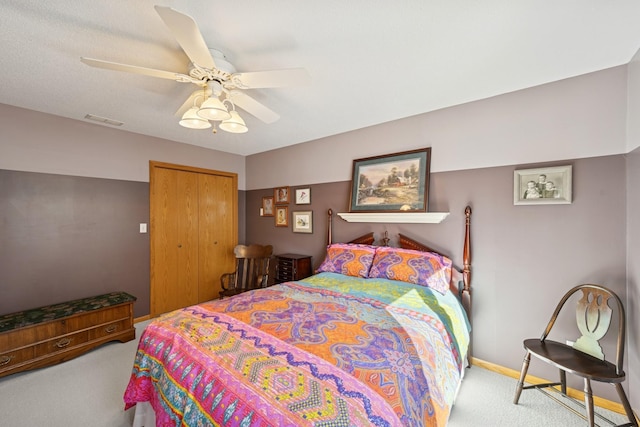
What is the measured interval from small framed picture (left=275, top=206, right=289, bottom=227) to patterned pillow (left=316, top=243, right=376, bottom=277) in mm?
1197

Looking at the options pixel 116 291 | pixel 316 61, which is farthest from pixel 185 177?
pixel 316 61

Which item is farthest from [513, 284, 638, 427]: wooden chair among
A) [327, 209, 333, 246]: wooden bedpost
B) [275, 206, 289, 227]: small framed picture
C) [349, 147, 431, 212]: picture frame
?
[275, 206, 289, 227]: small framed picture

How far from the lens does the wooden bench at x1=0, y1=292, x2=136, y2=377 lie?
2.27 meters

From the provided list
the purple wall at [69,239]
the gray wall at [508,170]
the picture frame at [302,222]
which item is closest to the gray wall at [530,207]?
the gray wall at [508,170]

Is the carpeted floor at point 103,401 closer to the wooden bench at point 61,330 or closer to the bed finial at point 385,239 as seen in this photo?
the wooden bench at point 61,330

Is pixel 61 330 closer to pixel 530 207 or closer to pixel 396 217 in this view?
pixel 396 217

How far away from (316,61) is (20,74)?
230cm

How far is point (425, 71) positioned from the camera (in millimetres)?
2006

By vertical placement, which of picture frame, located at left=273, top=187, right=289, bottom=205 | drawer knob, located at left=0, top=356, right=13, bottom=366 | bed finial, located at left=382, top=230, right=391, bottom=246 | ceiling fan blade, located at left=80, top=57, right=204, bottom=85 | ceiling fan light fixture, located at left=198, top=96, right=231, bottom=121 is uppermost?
ceiling fan blade, located at left=80, top=57, right=204, bottom=85

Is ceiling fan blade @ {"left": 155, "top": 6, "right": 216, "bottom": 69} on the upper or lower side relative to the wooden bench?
upper

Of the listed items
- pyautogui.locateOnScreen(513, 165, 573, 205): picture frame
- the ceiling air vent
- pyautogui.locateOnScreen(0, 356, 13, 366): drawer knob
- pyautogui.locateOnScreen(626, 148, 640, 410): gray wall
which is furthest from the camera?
Result: the ceiling air vent

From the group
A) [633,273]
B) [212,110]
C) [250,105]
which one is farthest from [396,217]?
[212,110]

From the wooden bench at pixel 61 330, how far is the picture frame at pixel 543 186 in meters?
4.09

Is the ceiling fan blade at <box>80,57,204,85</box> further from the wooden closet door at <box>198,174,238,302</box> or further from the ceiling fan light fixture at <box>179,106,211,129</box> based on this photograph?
the wooden closet door at <box>198,174,238,302</box>
